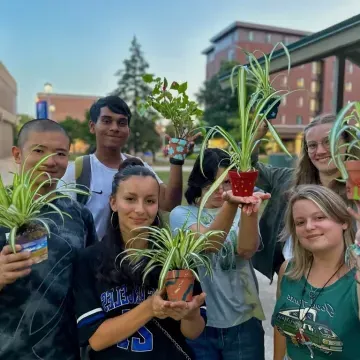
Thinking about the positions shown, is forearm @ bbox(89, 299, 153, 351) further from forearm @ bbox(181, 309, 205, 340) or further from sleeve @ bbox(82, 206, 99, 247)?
sleeve @ bbox(82, 206, 99, 247)

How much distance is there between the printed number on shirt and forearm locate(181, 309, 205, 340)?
0.49 ft

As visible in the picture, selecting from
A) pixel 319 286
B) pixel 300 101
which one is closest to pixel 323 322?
pixel 319 286

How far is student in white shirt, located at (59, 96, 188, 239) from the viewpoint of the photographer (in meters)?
2.71

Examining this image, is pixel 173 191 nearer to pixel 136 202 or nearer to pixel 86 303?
pixel 136 202

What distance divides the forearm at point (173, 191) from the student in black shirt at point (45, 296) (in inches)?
33.1

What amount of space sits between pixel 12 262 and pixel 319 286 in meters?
1.35

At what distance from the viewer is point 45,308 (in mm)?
1732

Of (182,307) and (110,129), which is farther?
(110,129)

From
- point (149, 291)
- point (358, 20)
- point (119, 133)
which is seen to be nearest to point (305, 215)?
point (149, 291)

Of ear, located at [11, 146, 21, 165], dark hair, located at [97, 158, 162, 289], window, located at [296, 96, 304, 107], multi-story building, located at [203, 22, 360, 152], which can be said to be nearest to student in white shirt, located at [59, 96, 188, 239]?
ear, located at [11, 146, 21, 165]

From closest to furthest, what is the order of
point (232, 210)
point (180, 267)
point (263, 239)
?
point (180, 267), point (232, 210), point (263, 239)

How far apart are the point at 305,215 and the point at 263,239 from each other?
0.81m

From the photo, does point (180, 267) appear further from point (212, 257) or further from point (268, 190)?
point (268, 190)

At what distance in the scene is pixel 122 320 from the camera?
157 cm
